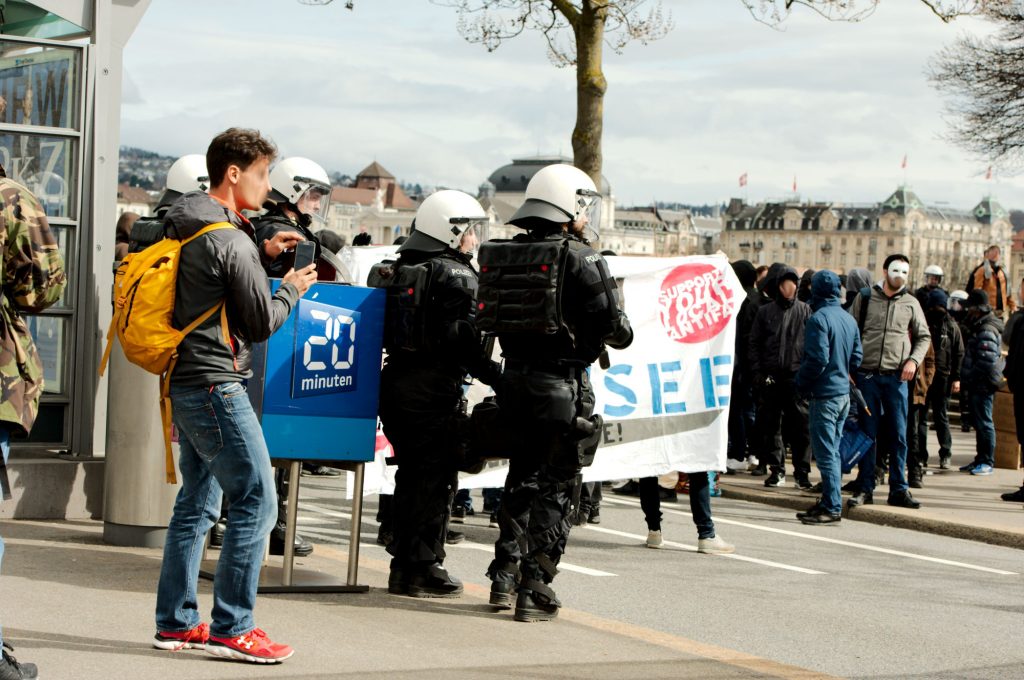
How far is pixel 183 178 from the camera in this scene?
899 cm

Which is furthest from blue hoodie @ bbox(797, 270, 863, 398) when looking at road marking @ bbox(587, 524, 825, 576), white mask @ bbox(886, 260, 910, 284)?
road marking @ bbox(587, 524, 825, 576)

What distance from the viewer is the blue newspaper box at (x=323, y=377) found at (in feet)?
22.9

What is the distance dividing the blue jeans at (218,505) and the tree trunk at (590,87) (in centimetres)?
1063

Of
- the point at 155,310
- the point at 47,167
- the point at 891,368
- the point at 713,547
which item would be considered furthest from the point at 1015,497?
the point at 155,310

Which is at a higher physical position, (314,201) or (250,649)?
(314,201)

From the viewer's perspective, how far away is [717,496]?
44.4 ft

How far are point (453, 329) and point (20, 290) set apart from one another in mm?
2641

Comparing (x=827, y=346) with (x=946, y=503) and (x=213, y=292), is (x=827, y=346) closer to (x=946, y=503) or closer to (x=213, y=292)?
(x=946, y=503)

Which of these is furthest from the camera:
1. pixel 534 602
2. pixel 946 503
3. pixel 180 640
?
pixel 946 503

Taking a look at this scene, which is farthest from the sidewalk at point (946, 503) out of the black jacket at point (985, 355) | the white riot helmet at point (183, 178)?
the white riot helmet at point (183, 178)

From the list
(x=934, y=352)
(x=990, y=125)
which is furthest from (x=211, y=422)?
(x=990, y=125)

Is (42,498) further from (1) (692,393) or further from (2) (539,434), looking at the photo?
(1) (692,393)

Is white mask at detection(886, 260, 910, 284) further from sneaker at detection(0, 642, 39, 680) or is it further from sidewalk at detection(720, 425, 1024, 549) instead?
sneaker at detection(0, 642, 39, 680)

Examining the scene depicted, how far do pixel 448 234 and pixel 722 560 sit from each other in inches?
130
